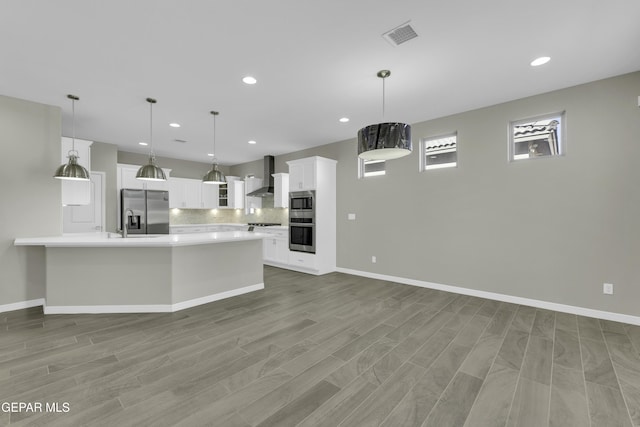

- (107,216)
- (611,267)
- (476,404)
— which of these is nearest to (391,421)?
(476,404)

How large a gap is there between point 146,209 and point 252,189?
2629 mm

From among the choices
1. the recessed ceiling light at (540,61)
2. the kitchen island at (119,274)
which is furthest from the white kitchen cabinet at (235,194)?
the recessed ceiling light at (540,61)

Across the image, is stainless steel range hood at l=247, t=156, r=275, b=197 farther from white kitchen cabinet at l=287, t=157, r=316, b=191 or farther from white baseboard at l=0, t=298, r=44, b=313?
white baseboard at l=0, t=298, r=44, b=313

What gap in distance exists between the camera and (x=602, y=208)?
330 cm

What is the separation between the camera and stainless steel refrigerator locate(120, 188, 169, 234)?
611 cm

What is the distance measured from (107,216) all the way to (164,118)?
2.98 meters

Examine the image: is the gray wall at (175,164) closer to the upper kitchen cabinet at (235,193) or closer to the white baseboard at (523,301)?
the upper kitchen cabinet at (235,193)

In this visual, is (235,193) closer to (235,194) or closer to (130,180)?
(235,194)

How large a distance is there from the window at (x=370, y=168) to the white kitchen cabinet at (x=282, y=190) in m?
2.01

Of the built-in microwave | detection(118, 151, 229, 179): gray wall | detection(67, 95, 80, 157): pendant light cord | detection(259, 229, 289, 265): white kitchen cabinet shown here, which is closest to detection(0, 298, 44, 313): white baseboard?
detection(67, 95, 80, 157): pendant light cord

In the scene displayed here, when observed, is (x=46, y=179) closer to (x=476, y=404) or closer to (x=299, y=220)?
(x=299, y=220)

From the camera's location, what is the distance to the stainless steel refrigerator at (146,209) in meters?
6.11

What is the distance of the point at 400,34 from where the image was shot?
246cm

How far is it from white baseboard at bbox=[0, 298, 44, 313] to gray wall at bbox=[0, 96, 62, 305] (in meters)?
0.04
